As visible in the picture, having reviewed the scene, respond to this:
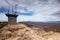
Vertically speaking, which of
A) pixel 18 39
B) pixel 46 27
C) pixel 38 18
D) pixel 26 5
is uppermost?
pixel 26 5

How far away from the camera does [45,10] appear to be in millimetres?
2686

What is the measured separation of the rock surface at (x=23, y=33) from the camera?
101 inches

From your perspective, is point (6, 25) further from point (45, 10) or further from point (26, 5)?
point (45, 10)

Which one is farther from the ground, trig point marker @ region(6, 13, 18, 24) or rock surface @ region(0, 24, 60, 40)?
trig point marker @ region(6, 13, 18, 24)

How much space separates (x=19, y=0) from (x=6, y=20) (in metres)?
0.44

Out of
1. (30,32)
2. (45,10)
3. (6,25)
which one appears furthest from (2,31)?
(45,10)

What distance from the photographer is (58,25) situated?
264 cm

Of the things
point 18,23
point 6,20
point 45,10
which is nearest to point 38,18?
point 45,10

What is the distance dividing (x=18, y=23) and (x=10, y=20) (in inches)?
6.2

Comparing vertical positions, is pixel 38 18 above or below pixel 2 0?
below

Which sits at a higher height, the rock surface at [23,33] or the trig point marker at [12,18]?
the trig point marker at [12,18]

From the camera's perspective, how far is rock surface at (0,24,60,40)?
256cm

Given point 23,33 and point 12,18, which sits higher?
point 12,18

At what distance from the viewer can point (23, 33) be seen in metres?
2.59
